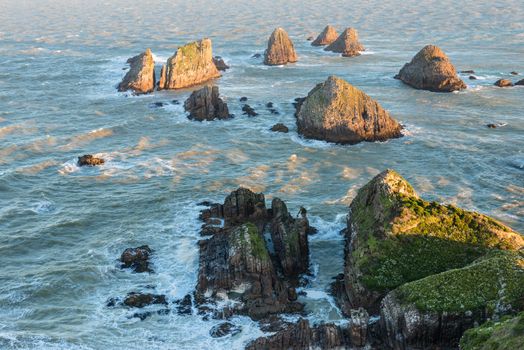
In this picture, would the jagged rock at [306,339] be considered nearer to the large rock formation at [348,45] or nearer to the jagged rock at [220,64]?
the jagged rock at [220,64]

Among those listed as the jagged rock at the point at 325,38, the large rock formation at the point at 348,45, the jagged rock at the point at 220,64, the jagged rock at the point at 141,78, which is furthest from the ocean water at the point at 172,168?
the jagged rock at the point at 325,38

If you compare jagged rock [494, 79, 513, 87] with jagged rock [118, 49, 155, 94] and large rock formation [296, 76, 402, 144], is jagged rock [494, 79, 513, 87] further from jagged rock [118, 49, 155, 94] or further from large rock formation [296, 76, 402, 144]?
jagged rock [118, 49, 155, 94]

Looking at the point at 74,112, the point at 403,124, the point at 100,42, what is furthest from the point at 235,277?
the point at 100,42

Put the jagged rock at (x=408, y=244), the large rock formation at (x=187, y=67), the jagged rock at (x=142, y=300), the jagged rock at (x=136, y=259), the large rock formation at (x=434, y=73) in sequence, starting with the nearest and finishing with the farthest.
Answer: the jagged rock at (x=408, y=244) < the jagged rock at (x=142, y=300) < the jagged rock at (x=136, y=259) < the large rock formation at (x=434, y=73) < the large rock formation at (x=187, y=67)

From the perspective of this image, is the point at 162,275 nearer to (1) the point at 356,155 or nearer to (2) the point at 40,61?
(1) the point at 356,155

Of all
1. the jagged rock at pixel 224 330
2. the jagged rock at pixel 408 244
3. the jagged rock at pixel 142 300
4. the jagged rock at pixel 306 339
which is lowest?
the jagged rock at pixel 224 330
